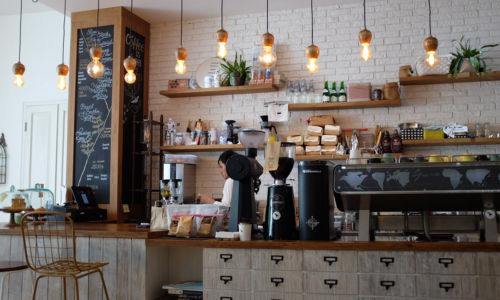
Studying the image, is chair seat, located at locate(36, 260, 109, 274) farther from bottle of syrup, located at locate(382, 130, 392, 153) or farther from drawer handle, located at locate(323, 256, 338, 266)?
bottle of syrup, located at locate(382, 130, 392, 153)

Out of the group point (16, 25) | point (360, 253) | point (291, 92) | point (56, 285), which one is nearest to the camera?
point (360, 253)

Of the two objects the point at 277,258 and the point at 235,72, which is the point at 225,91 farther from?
the point at 277,258

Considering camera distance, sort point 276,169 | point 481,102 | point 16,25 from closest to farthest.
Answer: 1. point 276,169
2. point 481,102
3. point 16,25

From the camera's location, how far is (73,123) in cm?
642

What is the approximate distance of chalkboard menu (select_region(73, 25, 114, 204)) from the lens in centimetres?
625

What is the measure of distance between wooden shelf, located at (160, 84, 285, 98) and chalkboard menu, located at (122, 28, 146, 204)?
0.36 meters

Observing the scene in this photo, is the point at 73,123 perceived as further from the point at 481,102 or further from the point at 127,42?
the point at 481,102

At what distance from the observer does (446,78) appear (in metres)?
5.59

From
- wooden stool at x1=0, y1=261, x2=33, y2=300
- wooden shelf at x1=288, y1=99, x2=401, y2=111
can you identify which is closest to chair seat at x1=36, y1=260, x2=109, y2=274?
wooden stool at x1=0, y1=261, x2=33, y2=300

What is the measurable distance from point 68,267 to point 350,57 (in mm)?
4052

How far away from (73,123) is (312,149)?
295 cm

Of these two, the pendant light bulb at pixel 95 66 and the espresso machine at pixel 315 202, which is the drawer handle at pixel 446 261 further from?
the pendant light bulb at pixel 95 66

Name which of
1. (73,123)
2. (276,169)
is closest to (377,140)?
(276,169)

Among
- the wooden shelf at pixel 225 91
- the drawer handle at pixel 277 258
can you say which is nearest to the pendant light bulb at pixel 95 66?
the wooden shelf at pixel 225 91
